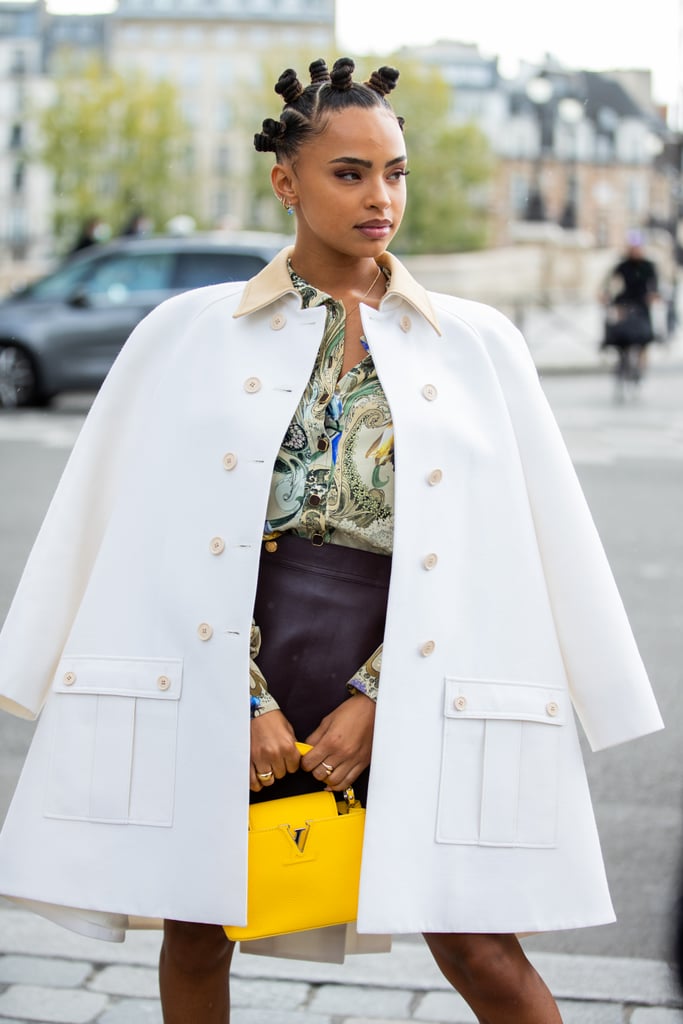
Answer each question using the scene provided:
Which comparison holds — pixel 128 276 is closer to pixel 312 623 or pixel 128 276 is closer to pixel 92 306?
pixel 92 306

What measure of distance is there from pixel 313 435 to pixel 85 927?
819 millimetres

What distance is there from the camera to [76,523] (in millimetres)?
2383

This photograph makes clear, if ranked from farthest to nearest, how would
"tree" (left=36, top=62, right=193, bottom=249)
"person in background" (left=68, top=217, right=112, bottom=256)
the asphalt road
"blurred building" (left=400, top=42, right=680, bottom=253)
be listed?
1. "tree" (left=36, top=62, right=193, bottom=249)
2. "blurred building" (left=400, top=42, right=680, bottom=253)
3. "person in background" (left=68, top=217, right=112, bottom=256)
4. the asphalt road

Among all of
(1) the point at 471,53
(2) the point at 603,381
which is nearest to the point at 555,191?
(1) the point at 471,53

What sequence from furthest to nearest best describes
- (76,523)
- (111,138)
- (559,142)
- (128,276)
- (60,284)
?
(111,138) → (559,142) → (60,284) → (128,276) → (76,523)

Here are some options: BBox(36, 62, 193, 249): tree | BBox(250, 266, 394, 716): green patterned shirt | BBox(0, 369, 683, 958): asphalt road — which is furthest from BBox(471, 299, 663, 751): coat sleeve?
BBox(36, 62, 193, 249): tree

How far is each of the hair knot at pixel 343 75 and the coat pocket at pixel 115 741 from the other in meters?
0.84

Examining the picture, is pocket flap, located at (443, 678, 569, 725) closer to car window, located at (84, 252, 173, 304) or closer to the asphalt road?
the asphalt road

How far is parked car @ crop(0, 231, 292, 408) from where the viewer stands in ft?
47.1

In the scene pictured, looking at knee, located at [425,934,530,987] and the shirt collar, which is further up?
the shirt collar

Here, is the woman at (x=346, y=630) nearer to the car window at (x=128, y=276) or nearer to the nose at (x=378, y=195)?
the nose at (x=378, y=195)

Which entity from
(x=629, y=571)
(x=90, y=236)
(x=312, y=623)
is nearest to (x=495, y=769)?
(x=312, y=623)

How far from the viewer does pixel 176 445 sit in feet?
7.41

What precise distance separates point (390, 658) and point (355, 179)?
0.67 metres
